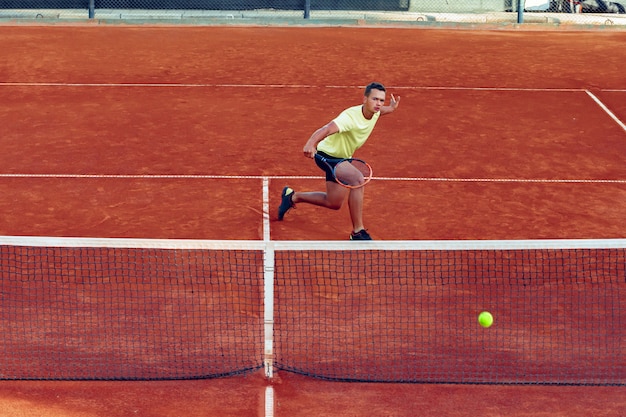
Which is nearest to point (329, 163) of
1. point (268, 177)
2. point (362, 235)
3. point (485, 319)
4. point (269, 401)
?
point (362, 235)

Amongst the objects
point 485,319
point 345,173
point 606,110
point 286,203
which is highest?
point 345,173

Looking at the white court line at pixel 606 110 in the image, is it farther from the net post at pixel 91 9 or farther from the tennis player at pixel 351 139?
the net post at pixel 91 9

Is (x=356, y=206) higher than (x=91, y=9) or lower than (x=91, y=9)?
lower

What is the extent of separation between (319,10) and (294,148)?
11197mm

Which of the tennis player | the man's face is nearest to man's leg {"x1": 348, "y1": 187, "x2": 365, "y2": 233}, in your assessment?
the tennis player

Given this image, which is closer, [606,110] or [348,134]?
[348,134]

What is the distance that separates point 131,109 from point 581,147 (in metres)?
6.48

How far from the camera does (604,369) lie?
7785 mm

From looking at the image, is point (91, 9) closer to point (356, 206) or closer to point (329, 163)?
point (329, 163)

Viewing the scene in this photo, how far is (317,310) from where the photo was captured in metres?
8.66

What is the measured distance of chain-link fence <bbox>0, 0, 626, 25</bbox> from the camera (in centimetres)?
2247

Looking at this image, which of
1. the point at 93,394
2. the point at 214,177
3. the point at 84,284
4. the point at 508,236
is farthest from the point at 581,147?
the point at 93,394

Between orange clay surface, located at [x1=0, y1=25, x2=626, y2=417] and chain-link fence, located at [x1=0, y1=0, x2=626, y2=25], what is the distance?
1453 mm

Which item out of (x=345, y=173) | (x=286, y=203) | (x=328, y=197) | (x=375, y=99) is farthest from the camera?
(x=286, y=203)
